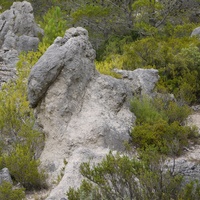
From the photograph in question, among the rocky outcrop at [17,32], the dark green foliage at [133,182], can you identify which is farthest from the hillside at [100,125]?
the rocky outcrop at [17,32]

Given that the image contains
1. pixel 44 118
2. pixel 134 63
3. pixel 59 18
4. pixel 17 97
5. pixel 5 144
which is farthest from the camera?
pixel 59 18

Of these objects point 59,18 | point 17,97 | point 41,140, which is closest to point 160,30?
point 59,18

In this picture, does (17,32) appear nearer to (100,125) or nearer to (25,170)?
(100,125)

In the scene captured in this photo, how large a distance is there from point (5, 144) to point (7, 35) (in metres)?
13.6

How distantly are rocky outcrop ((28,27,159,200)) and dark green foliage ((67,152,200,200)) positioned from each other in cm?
172

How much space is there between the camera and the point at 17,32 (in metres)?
20.5

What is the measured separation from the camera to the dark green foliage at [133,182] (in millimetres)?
4141

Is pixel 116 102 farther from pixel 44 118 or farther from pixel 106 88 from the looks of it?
pixel 44 118

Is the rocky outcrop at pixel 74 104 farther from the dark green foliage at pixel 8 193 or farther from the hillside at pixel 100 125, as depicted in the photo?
the dark green foliage at pixel 8 193

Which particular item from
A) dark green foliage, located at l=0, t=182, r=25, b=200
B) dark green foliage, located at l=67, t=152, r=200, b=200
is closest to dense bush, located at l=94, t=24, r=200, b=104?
dark green foliage, located at l=0, t=182, r=25, b=200

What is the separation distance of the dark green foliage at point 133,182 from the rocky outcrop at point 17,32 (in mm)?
12982

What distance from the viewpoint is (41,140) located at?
6.91 m

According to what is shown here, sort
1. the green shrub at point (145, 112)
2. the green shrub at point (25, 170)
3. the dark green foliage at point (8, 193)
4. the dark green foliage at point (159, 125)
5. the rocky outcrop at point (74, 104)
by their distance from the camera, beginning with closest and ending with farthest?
the dark green foliage at point (8, 193) → the green shrub at point (25, 170) → the rocky outcrop at point (74, 104) → the dark green foliage at point (159, 125) → the green shrub at point (145, 112)

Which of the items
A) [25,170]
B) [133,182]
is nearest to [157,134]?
[25,170]
